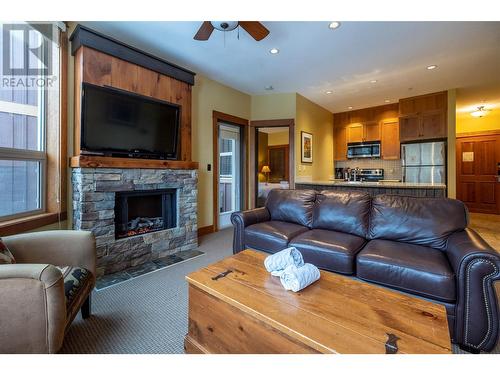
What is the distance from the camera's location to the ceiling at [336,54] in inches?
106

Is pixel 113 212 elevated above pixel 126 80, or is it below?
below

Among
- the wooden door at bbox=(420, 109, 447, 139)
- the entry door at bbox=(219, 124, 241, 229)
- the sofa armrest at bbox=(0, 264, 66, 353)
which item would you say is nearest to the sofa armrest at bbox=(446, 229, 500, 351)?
the sofa armrest at bbox=(0, 264, 66, 353)

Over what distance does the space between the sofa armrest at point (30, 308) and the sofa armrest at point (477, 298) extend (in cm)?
224

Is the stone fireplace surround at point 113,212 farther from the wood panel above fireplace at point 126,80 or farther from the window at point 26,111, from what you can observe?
A: the window at point 26,111

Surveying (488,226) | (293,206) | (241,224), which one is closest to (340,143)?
(488,226)

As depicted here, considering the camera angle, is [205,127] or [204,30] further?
[205,127]

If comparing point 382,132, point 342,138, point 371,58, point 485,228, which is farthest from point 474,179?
point 371,58

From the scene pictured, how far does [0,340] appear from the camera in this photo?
1040mm

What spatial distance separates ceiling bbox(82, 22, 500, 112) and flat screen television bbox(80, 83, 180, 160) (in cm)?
80

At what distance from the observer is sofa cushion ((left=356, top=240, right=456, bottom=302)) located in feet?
5.08

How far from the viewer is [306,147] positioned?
516 cm

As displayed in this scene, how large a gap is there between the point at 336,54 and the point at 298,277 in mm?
3228

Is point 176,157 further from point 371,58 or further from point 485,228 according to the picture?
point 485,228

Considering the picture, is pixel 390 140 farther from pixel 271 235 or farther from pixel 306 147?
pixel 271 235
